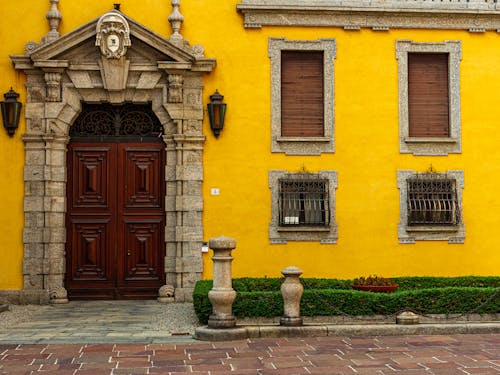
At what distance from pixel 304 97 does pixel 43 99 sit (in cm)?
504

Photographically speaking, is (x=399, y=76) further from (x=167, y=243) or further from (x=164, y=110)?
(x=167, y=243)

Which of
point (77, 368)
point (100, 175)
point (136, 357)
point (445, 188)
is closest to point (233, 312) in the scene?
point (136, 357)

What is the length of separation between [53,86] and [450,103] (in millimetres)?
7771

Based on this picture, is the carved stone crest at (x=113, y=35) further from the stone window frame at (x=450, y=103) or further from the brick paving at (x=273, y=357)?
the brick paving at (x=273, y=357)

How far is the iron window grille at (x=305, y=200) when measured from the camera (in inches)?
513

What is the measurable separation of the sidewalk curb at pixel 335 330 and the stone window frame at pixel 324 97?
4727 millimetres

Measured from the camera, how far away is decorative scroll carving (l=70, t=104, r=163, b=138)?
13.1 m

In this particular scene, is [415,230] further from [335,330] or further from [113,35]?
[113,35]

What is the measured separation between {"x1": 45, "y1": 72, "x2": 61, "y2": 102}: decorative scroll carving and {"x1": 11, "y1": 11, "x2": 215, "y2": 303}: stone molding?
0.02 m

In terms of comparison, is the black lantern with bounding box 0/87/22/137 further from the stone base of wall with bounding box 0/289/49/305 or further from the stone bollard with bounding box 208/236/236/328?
the stone bollard with bounding box 208/236/236/328

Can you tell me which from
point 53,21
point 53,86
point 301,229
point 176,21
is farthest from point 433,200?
point 53,21

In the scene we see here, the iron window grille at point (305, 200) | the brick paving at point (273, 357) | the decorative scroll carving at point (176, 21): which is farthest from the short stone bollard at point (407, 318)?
the decorative scroll carving at point (176, 21)

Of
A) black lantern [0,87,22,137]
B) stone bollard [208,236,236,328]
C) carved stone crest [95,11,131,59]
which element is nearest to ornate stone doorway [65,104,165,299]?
black lantern [0,87,22,137]

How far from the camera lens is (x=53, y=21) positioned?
42.1 feet
